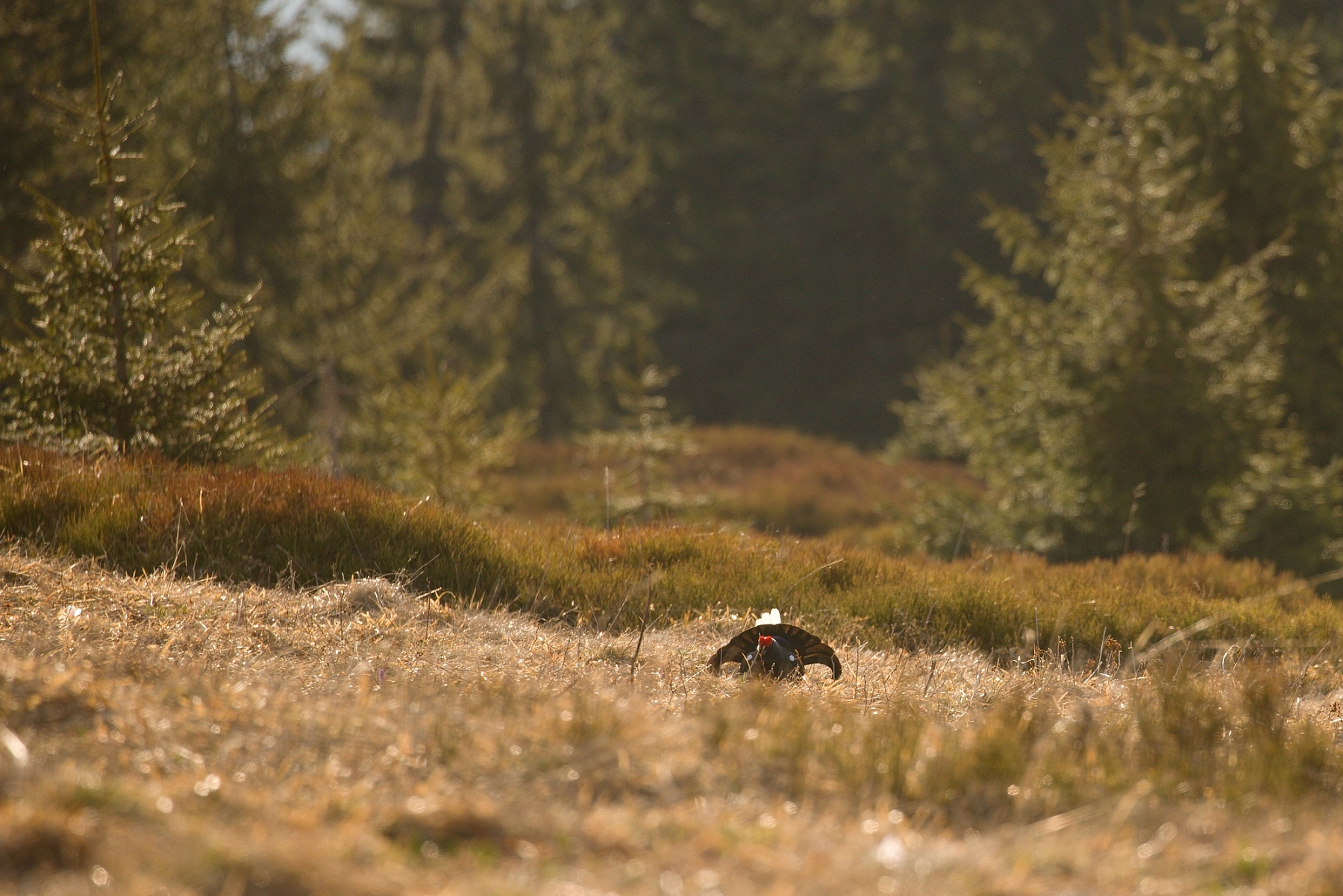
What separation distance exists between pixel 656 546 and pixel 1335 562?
731 cm

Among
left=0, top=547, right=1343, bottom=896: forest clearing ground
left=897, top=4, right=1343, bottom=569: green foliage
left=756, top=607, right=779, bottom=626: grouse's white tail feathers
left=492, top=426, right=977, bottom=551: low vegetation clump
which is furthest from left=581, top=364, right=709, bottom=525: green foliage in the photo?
left=0, top=547, right=1343, bottom=896: forest clearing ground

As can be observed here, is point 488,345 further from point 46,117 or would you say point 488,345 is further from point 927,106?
point 927,106

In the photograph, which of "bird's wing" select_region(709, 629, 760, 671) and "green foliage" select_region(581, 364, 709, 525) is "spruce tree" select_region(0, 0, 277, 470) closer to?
"bird's wing" select_region(709, 629, 760, 671)

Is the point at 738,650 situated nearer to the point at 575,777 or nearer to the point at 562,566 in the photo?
the point at 562,566

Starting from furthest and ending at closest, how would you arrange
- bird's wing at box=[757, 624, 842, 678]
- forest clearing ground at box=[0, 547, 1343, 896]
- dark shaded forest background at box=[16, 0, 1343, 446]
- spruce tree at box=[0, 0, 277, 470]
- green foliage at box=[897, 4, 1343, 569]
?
dark shaded forest background at box=[16, 0, 1343, 446], green foliage at box=[897, 4, 1343, 569], spruce tree at box=[0, 0, 277, 470], bird's wing at box=[757, 624, 842, 678], forest clearing ground at box=[0, 547, 1343, 896]

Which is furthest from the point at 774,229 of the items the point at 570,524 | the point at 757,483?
the point at 570,524

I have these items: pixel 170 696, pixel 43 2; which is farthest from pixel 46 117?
pixel 170 696

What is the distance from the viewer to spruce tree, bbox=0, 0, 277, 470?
6.93m

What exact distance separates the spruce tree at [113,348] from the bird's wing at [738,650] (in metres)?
4.29

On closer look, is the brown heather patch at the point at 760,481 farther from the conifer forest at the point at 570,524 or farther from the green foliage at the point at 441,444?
the green foliage at the point at 441,444

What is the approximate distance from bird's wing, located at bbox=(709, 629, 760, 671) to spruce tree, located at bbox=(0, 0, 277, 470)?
14.1ft

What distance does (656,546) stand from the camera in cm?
649

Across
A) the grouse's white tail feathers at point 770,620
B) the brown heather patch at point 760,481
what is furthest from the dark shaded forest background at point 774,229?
the grouse's white tail feathers at point 770,620

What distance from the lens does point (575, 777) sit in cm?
279
